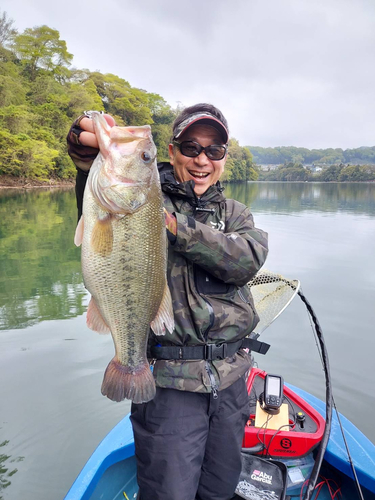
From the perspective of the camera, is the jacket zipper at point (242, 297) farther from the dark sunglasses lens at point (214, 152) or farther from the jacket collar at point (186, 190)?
the dark sunglasses lens at point (214, 152)

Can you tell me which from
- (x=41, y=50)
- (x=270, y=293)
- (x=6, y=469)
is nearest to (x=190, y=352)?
(x=270, y=293)

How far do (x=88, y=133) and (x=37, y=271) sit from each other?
9103 mm

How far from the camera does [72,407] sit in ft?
14.5

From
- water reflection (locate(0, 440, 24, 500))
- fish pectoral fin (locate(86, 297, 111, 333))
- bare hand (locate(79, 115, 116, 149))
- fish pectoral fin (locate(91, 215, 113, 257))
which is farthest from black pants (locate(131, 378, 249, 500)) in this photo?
water reflection (locate(0, 440, 24, 500))

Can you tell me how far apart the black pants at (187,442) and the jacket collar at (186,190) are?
1139 mm

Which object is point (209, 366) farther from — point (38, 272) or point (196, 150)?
point (38, 272)

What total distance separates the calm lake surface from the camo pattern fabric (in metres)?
2.29

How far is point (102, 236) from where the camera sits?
184 cm

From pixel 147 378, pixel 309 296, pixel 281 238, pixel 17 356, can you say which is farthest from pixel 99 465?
pixel 281 238

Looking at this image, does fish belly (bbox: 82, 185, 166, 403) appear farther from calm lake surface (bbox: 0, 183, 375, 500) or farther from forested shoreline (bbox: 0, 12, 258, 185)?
forested shoreline (bbox: 0, 12, 258, 185)

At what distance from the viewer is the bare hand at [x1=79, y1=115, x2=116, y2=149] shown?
1.83 metres

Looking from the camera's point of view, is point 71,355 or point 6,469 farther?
point 71,355

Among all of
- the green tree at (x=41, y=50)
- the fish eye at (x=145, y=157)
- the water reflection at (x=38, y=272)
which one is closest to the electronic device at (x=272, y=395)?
the fish eye at (x=145, y=157)

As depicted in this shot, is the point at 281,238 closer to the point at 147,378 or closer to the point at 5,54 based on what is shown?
the point at 147,378
